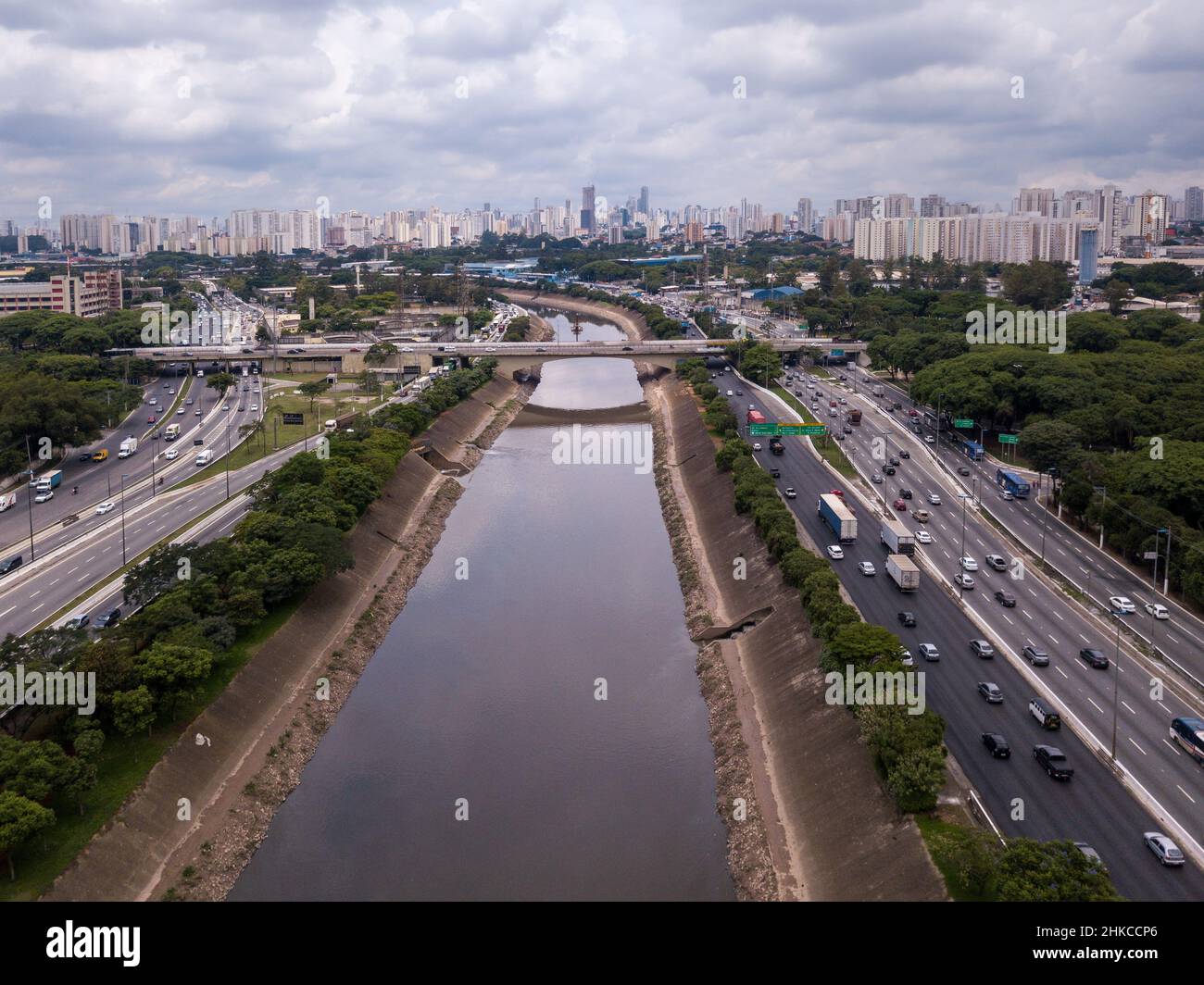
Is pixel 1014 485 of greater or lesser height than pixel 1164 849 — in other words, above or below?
above

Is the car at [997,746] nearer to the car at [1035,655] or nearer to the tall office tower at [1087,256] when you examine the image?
the car at [1035,655]

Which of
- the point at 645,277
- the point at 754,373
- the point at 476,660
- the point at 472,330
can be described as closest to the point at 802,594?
the point at 476,660

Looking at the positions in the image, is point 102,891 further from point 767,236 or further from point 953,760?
point 767,236

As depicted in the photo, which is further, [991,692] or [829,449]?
[829,449]

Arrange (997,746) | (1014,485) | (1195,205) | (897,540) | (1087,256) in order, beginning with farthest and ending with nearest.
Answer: (1195,205) < (1087,256) < (1014,485) < (897,540) < (997,746)

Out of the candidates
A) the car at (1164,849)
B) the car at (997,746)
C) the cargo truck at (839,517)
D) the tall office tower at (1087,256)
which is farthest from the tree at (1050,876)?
the tall office tower at (1087,256)

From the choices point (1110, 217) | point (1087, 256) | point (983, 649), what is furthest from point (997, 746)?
point (1110, 217)

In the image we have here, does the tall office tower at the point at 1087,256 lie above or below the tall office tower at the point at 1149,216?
below

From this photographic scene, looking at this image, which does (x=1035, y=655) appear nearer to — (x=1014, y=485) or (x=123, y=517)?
(x=1014, y=485)
